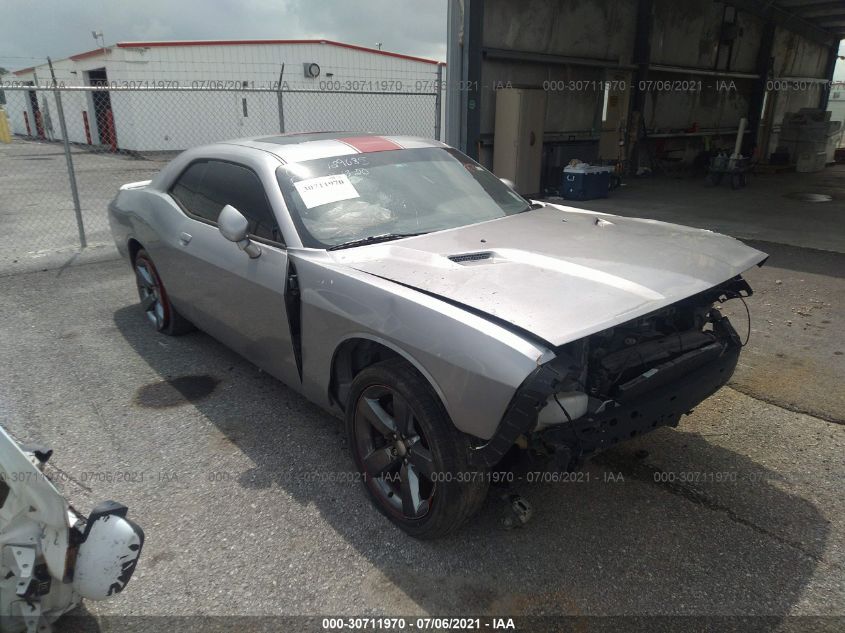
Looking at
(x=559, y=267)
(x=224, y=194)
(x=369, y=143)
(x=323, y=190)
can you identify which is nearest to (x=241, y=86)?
(x=224, y=194)

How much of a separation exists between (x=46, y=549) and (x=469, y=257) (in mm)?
1892

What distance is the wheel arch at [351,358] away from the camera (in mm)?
2570

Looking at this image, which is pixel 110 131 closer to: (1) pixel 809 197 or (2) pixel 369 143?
(1) pixel 809 197

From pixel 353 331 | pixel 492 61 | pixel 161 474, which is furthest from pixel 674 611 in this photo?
pixel 492 61

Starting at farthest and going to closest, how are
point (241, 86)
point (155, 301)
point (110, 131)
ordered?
1. point (110, 131)
2. point (241, 86)
3. point (155, 301)

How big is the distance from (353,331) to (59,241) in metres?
7.30

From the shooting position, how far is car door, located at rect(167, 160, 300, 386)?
10.0 ft

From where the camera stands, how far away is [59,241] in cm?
811

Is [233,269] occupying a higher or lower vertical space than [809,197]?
higher

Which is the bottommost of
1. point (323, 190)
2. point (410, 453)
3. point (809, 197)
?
point (809, 197)

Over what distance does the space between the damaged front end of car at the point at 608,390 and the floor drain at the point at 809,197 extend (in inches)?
441

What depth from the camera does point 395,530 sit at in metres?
2.59

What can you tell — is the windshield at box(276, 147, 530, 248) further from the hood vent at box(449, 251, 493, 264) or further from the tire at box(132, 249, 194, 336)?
the tire at box(132, 249, 194, 336)

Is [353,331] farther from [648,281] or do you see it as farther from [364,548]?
[648,281]
